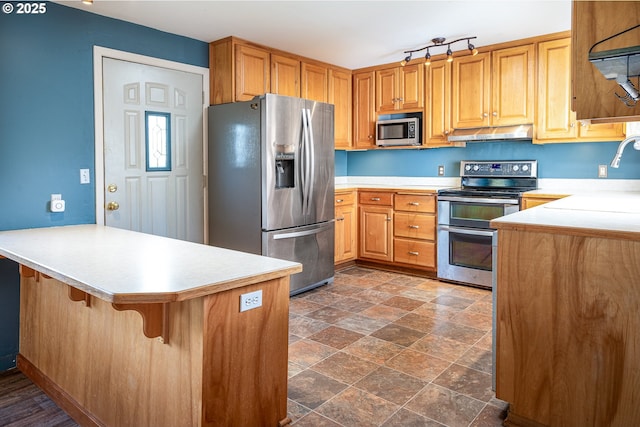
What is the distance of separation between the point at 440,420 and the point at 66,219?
2612 millimetres

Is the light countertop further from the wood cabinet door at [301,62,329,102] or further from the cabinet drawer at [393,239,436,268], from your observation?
the wood cabinet door at [301,62,329,102]

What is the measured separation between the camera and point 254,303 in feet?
5.64

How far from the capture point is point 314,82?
475cm

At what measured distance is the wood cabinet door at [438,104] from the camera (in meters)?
4.56

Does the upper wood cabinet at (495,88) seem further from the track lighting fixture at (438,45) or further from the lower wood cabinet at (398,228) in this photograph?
the lower wood cabinet at (398,228)

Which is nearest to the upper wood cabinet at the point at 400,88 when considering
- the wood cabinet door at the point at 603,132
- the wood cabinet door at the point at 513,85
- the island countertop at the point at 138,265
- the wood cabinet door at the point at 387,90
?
the wood cabinet door at the point at 387,90

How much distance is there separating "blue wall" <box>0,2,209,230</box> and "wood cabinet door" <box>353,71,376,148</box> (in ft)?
8.68

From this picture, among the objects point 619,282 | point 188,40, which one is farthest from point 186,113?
point 619,282

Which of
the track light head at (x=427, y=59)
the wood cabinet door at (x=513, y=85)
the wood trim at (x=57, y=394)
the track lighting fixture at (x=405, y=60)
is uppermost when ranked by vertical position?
the track lighting fixture at (x=405, y=60)

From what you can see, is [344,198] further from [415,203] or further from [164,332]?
[164,332]

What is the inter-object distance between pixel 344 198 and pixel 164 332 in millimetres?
3397

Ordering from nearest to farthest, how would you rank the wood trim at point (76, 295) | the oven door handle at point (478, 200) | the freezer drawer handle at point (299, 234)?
the wood trim at point (76, 295), the freezer drawer handle at point (299, 234), the oven door handle at point (478, 200)

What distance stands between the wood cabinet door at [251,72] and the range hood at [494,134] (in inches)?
74.0

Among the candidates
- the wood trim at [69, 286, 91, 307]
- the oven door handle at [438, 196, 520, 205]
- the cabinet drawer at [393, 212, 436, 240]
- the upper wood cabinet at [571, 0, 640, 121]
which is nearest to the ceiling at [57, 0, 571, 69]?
the upper wood cabinet at [571, 0, 640, 121]
